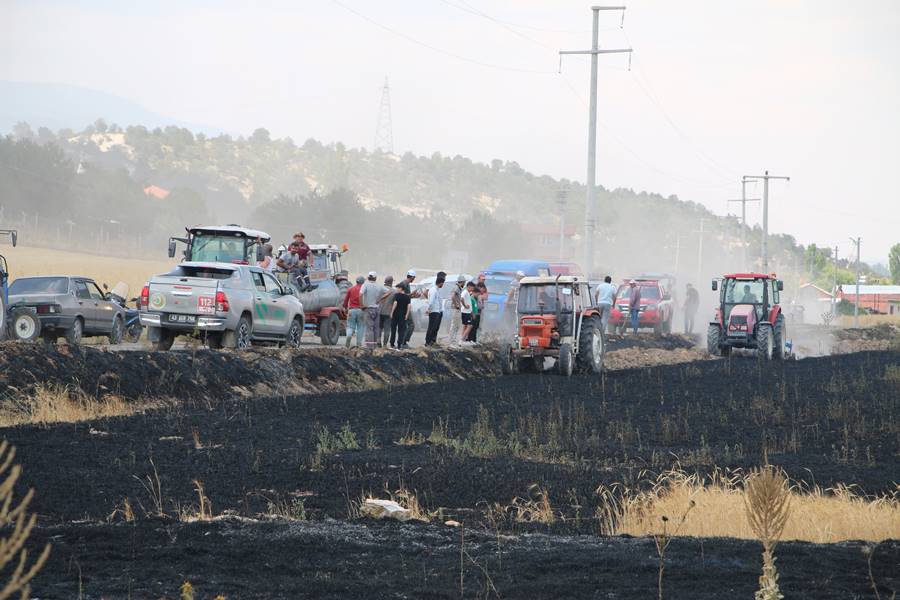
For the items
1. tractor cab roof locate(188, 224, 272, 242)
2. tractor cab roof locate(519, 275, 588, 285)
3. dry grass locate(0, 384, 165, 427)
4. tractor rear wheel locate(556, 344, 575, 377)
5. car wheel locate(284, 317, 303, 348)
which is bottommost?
dry grass locate(0, 384, 165, 427)

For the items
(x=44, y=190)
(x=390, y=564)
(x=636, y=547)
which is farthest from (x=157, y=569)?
(x=44, y=190)

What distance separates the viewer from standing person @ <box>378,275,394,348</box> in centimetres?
2988

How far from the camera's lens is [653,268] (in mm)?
155125

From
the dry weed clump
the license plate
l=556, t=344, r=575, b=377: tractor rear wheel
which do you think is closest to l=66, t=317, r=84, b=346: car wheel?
the license plate

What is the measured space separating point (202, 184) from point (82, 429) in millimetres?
132783

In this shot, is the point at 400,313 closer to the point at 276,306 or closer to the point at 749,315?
the point at 276,306

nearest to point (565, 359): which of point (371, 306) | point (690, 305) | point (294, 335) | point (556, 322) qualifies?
point (556, 322)

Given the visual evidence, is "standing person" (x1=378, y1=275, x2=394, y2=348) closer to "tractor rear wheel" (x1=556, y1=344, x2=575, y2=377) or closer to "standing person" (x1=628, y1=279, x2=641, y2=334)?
"tractor rear wheel" (x1=556, y1=344, x2=575, y2=377)

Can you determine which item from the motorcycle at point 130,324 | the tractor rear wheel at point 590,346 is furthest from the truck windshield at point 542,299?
the motorcycle at point 130,324

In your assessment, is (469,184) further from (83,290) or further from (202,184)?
(83,290)

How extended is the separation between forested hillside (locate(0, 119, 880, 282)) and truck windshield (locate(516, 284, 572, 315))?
44.8m

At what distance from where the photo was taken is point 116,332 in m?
30.2

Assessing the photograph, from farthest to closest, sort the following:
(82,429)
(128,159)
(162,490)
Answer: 1. (128,159)
2. (82,429)
3. (162,490)

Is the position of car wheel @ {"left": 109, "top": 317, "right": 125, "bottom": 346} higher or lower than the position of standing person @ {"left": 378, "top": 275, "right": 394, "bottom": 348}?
lower
